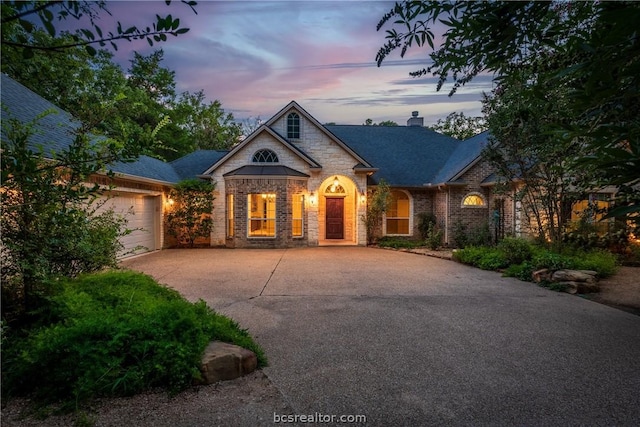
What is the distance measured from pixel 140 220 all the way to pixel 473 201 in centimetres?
1400

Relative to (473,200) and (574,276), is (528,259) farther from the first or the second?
(473,200)

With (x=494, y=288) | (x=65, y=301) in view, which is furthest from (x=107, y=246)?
(x=494, y=288)

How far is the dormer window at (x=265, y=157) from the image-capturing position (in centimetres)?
1516

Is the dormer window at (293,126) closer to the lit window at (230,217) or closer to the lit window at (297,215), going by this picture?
the lit window at (297,215)

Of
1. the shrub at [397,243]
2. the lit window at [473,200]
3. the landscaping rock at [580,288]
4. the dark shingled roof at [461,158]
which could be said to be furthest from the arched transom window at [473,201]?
the landscaping rock at [580,288]

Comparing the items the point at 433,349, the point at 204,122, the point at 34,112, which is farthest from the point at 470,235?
the point at 204,122

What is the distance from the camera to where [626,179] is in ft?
5.61

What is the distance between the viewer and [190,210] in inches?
578

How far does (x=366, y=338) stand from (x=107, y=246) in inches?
157

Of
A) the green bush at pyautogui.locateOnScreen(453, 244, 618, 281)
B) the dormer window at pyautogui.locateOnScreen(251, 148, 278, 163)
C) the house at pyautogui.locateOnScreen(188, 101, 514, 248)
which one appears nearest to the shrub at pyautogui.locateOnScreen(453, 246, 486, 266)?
the green bush at pyautogui.locateOnScreen(453, 244, 618, 281)

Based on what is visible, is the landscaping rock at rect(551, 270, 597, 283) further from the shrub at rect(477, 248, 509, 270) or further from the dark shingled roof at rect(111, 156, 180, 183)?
the dark shingled roof at rect(111, 156, 180, 183)

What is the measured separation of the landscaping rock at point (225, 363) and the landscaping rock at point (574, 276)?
7506 millimetres

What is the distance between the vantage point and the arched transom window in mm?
15055

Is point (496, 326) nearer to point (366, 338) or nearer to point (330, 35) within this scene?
point (366, 338)
